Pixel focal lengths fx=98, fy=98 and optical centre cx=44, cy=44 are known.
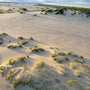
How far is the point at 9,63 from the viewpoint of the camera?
9.05 metres

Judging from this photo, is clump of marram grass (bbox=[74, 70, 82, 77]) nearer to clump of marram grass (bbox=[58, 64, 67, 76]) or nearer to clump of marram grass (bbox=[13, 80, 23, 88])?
clump of marram grass (bbox=[58, 64, 67, 76])

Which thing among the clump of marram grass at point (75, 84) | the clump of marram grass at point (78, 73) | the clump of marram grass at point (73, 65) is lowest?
the clump of marram grass at point (75, 84)

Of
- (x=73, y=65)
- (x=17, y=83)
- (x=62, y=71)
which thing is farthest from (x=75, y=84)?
(x=17, y=83)

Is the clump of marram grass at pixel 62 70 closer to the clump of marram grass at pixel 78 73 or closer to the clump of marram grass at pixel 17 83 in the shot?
the clump of marram grass at pixel 78 73

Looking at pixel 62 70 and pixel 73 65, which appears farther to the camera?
pixel 73 65

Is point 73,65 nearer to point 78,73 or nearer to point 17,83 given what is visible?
point 78,73

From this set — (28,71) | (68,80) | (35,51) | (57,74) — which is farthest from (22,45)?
(68,80)

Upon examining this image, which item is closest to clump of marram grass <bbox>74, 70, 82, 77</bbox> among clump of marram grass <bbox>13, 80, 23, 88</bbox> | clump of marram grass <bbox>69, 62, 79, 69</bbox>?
clump of marram grass <bbox>69, 62, 79, 69</bbox>

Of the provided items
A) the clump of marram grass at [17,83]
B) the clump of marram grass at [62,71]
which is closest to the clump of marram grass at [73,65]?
the clump of marram grass at [62,71]

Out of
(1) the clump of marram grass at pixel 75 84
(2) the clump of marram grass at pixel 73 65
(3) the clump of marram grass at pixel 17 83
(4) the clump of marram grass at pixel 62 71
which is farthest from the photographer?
(2) the clump of marram grass at pixel 73 65

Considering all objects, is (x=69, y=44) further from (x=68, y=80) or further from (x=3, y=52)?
(x=3, y=52)

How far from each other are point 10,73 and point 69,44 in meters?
10.1

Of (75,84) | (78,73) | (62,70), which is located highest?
(62,70)

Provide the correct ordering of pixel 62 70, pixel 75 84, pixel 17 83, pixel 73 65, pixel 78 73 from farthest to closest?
1. pixel 73 65
2. pixel 62 70
3. pixel 78 73
4. pixel 75 84
5. pixel 17 83
